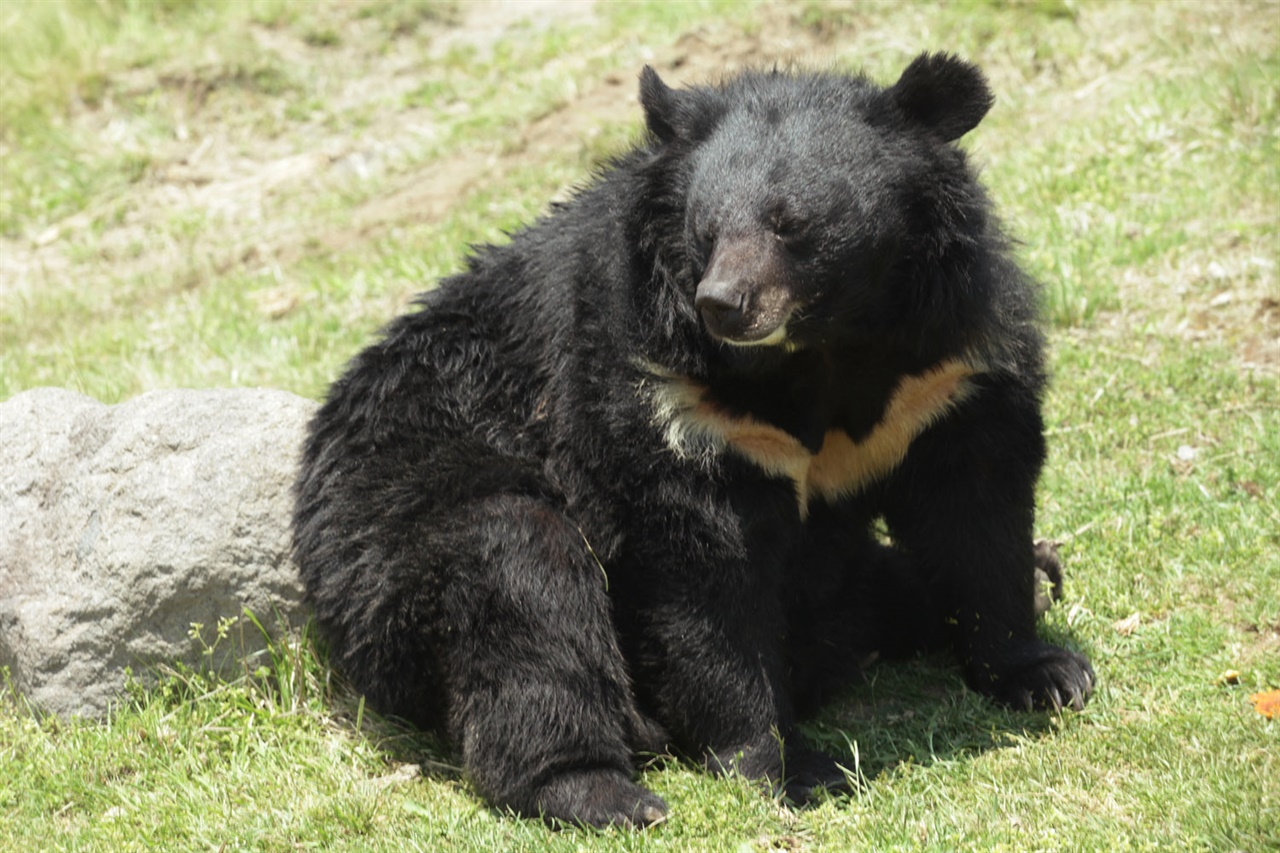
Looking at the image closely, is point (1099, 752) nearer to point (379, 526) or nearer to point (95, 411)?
point (379, 526)

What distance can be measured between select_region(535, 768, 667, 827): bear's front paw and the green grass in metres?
0.08

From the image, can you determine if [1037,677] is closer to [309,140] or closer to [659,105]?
[659,105]

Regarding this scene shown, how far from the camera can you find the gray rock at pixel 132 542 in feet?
16.6

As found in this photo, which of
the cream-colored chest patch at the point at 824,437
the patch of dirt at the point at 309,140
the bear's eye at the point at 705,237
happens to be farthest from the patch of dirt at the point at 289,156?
the bear's eye at the point at 705,237

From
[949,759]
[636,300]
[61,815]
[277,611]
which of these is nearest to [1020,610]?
[949,759]

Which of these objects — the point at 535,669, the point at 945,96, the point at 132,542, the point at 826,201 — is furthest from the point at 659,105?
the point at 132,542

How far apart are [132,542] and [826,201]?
2837mm

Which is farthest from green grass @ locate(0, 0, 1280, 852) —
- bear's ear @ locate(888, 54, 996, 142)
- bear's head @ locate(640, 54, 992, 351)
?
bear's ear @ locate(888, 54, 996, 142)

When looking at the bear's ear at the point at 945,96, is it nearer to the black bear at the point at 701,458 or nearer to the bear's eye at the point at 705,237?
the black bear at the point at 701,458

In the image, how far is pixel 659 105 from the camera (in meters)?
4.49

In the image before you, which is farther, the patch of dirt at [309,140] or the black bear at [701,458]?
the patch of dirt at [309,140]

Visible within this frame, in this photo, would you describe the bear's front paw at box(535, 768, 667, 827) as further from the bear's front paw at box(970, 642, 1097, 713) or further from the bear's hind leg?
the bear's front paw at box(970, 642, 1097, 713)

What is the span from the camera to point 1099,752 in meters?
4.33

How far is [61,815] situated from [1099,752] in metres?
3.45
